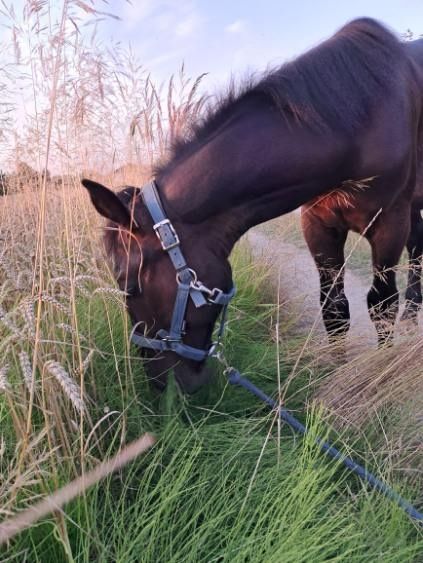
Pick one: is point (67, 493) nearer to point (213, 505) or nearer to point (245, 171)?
point (213, 505)

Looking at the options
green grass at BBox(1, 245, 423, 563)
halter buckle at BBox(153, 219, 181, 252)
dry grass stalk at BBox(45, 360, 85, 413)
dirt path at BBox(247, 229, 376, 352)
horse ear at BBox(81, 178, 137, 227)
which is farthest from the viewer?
dirt path at BBox(247, 229, 376, 352)

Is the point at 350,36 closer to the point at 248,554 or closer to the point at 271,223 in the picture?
the point at 248,554

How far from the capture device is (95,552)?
3.65 feet

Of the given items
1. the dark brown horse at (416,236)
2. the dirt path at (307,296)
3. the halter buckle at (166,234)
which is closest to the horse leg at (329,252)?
the dirt path at (307,296)

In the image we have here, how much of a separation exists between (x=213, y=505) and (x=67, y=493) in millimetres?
409

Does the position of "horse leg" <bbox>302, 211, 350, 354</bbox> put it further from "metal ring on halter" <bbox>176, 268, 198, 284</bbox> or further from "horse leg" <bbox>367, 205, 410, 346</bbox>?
"metal ring on halter" <bbox>176, 268, 198, 284</bbox>

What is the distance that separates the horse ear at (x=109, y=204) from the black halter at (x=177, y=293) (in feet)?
0.37

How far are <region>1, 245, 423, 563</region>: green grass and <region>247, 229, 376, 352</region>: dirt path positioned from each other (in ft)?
3.20

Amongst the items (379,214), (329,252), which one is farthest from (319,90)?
(329,252)

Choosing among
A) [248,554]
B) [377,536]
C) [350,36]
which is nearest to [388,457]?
[377,536]

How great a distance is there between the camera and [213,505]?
123cm

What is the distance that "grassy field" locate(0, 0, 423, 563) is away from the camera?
1.07m

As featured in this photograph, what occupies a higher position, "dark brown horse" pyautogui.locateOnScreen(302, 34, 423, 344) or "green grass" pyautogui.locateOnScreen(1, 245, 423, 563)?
"dark brown horse" pyautogui.locateOnScreen(302, 34, 423, 344)

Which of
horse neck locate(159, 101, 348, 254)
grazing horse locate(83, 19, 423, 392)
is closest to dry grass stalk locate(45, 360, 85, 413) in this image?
grazing horse locate(83, 19, 423, 392)
